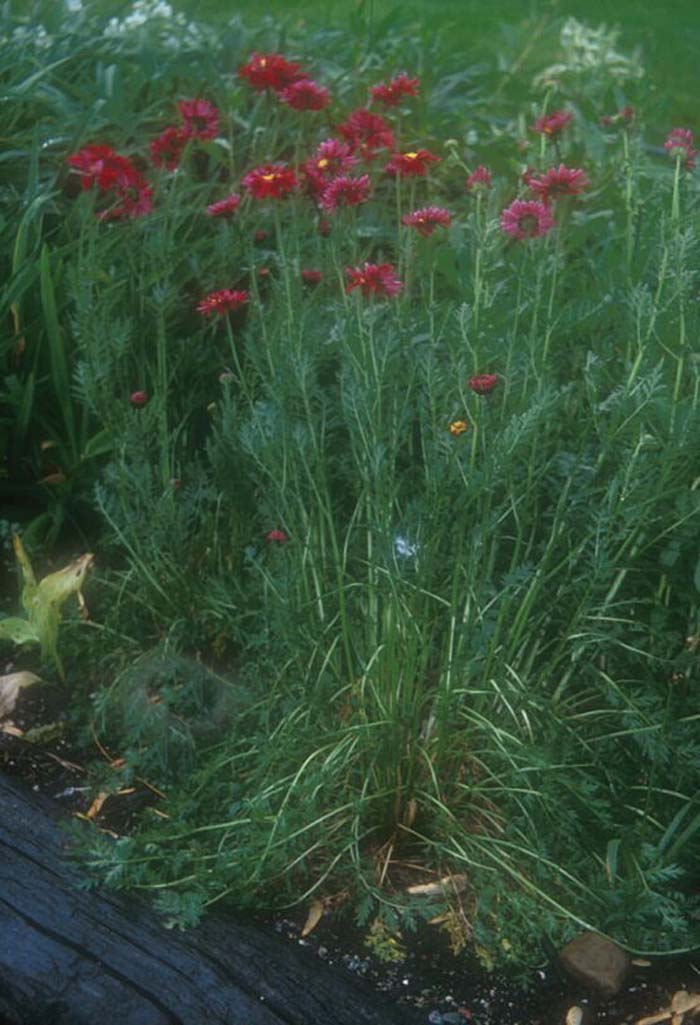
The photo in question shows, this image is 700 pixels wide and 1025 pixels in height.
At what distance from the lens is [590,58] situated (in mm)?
6312

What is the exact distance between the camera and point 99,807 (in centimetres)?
312

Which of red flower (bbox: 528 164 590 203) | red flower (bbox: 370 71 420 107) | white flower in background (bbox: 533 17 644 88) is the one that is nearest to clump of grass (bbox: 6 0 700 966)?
red flower (bbox: 528 164 590 203)

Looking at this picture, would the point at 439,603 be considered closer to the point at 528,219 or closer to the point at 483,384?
the point at 483,384

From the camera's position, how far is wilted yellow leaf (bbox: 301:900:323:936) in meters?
2.78

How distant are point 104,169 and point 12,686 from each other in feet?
3.96

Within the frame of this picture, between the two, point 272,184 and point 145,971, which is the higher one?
point 272,184

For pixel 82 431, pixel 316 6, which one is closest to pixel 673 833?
pixel 82 431

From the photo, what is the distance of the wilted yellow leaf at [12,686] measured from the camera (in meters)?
3.44

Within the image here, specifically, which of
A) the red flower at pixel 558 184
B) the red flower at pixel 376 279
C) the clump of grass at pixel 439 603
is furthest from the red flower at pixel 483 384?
the red flower at pixel 558 184

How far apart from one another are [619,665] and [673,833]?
0.36 metres

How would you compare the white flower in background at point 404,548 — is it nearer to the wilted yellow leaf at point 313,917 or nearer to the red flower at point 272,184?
the wilted yellow leaf at point 313,917

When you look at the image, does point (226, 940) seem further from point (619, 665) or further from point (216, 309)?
point (216, 309)

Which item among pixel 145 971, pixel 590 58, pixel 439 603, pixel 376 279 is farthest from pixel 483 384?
pixel 590 58

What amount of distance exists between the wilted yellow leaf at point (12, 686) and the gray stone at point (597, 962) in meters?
→ 1.37
